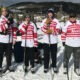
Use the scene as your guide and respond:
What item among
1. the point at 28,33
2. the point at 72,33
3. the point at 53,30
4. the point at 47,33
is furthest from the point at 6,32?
the point at 72,33

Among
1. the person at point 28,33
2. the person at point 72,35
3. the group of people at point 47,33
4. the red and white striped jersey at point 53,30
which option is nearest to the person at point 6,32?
the group of people at point 47,33

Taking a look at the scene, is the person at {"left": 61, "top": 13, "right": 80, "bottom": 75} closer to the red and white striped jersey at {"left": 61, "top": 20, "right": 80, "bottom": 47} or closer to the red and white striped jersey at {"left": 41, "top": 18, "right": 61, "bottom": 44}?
the red and white striped jersey at {"left": 61, "top": 20, "right": 80, "bottom": 47}

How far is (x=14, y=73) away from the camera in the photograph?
506 cm

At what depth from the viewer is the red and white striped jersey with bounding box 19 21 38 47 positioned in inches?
186

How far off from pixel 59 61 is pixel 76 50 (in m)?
1.86

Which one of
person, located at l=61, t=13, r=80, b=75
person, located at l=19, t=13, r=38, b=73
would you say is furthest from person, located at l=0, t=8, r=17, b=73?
person, located at l=61, t=13, r=80, b=75

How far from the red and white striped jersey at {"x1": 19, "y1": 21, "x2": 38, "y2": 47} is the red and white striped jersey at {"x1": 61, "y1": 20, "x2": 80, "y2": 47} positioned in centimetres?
94

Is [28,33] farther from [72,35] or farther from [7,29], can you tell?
[72,35]

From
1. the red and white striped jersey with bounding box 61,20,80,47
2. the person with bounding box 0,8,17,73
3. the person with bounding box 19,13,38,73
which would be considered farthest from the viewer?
the person with bounding box 19,13,38,73

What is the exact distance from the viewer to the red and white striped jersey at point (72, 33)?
4500mm

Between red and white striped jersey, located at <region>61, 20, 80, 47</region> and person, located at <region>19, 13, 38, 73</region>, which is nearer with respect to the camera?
red and white striped jersey, located at <region>61, 20, 80, 47</region>

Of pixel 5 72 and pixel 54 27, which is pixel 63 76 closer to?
pixel 54 27

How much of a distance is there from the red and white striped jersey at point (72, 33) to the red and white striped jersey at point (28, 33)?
935mm

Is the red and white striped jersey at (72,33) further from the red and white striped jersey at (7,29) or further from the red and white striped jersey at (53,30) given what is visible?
the red and white striped jersey at (7,29)
